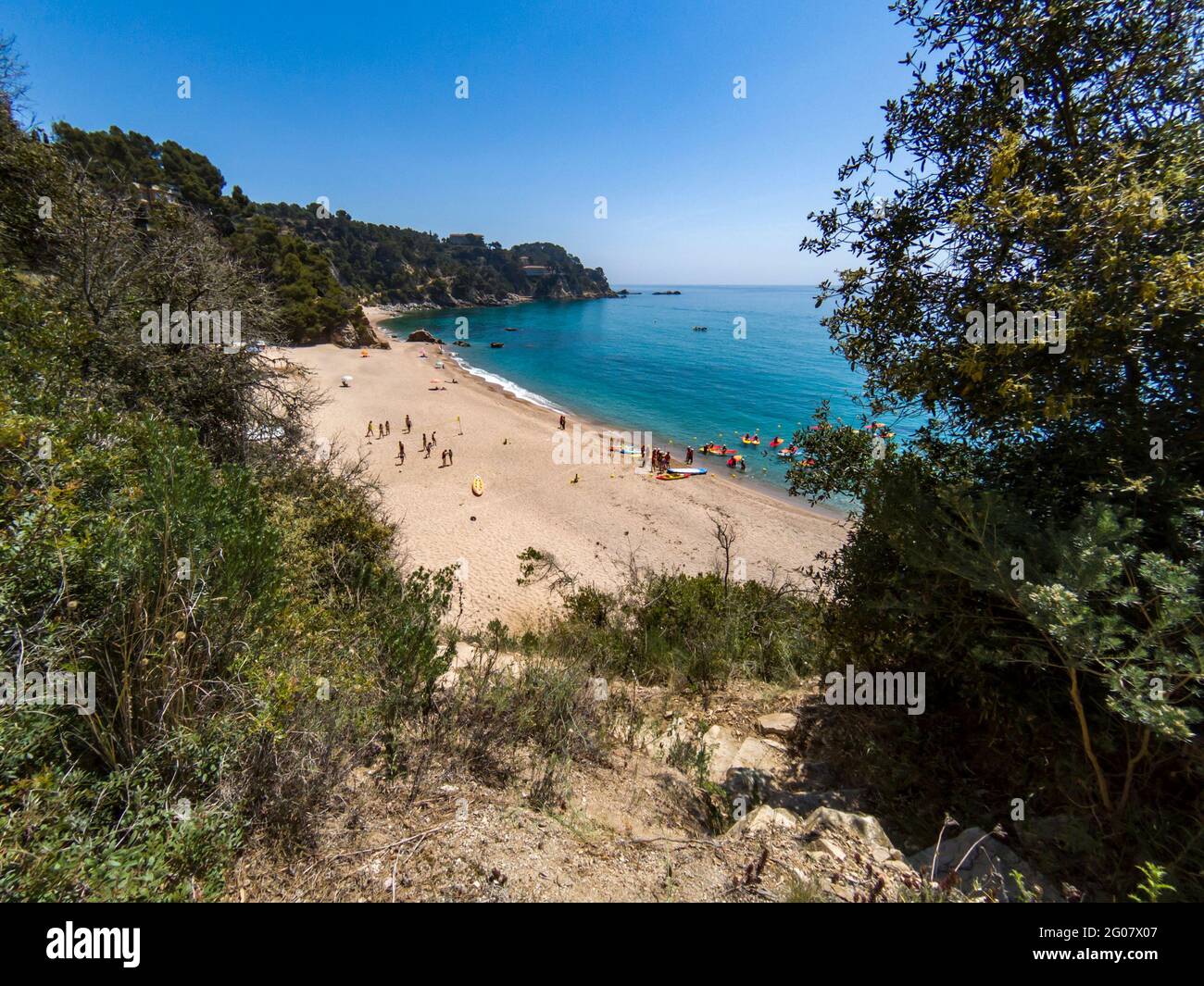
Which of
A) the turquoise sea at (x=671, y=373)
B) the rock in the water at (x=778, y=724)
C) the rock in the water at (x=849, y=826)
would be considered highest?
the turquoise sea at (x=671, y=373)

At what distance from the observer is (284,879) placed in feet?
8.60

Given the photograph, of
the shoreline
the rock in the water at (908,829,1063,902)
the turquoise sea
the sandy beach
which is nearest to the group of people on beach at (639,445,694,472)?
the shoreline

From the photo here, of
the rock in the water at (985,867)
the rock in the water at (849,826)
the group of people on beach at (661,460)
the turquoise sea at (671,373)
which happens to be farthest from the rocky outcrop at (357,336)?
the rock in the water at (985,867)

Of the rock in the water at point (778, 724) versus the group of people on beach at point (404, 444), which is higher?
the group of people on beach at point (404, 444)

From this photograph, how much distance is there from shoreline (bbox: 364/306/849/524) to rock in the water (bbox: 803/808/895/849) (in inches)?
227

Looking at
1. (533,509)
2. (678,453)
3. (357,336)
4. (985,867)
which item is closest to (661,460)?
(678,453)

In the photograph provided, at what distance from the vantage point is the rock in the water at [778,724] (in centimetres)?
547

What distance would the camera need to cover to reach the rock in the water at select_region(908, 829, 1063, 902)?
2.78 meters

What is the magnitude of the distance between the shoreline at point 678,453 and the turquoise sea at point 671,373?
307mm

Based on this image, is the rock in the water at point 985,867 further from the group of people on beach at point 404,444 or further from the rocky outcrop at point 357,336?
the rocky outcrop at point 357,336
